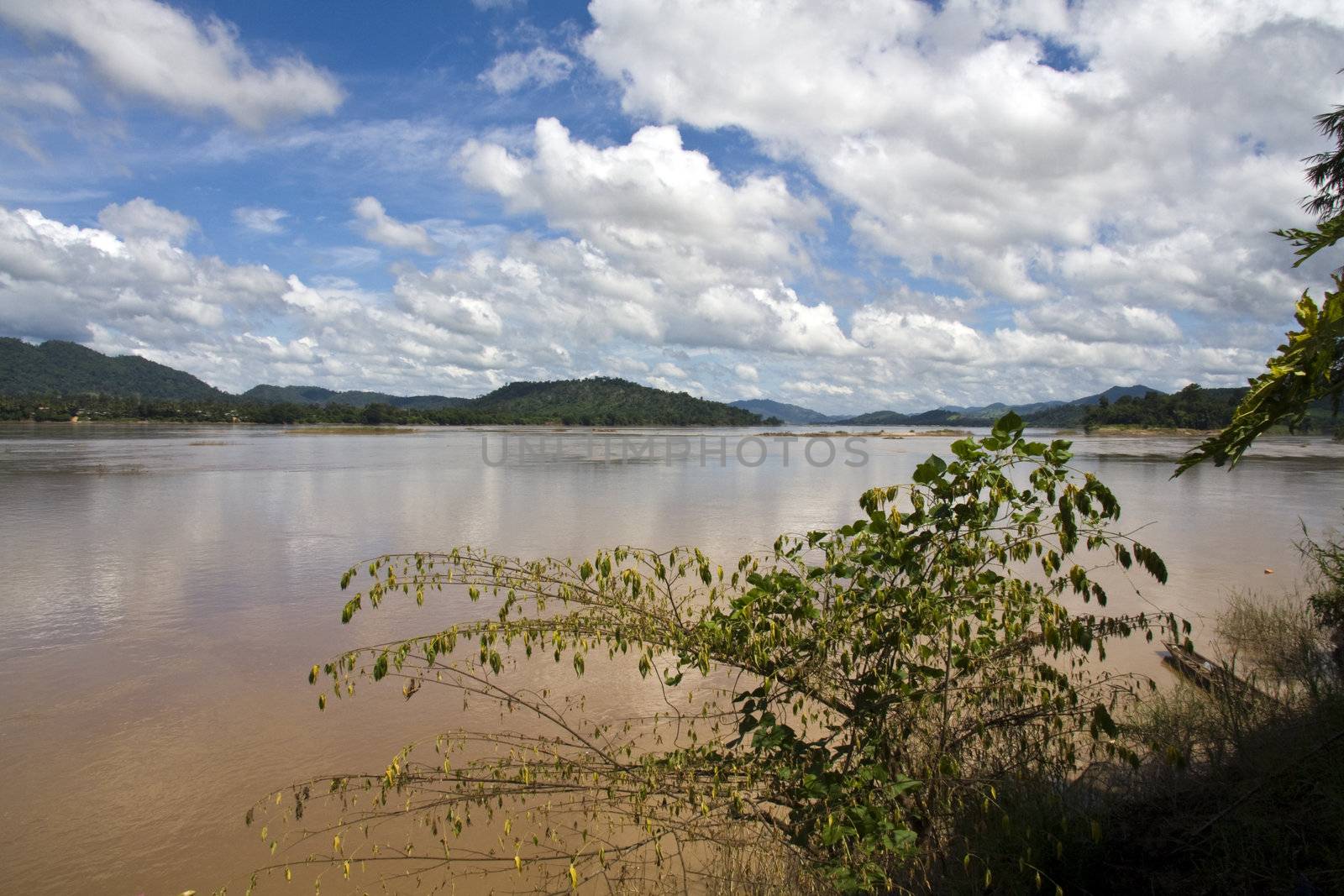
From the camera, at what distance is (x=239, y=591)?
40.2 feet

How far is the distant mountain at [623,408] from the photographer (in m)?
157

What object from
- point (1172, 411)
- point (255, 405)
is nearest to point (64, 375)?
point (255, 405)

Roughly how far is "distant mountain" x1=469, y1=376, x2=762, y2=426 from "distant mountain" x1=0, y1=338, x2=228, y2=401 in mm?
78639

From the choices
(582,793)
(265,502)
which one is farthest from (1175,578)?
(265,502)

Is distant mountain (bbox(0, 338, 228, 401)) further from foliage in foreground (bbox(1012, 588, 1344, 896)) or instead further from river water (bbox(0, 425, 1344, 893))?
foliage in foreground (bbox(1012, 588, 1344, 896))

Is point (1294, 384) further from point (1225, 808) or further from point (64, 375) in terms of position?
point (64, 375)

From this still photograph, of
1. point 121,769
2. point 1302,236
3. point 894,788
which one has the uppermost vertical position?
point 1302,236

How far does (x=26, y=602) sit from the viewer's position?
1144 centimetres

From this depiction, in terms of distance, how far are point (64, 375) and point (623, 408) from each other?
134 meters

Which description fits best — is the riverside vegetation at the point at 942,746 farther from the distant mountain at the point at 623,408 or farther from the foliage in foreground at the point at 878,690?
the distant mountain at the point at 623,408

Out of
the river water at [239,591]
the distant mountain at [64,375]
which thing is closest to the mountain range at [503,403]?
the distant mountain at [64,375]

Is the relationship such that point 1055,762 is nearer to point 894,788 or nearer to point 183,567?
point 894,788

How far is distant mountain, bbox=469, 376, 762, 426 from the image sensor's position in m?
157

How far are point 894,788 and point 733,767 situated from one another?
916 mm
